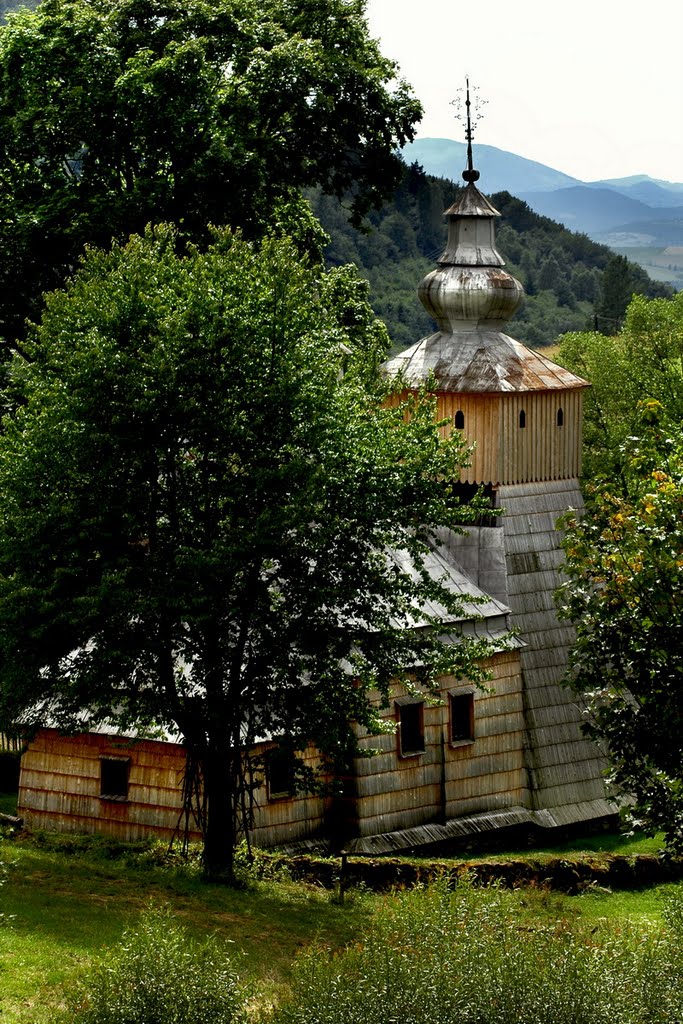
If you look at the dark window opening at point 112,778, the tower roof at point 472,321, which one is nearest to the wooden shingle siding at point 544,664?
the tower roof at point 472,321

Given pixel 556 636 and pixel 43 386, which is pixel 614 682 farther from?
pixel 556 636

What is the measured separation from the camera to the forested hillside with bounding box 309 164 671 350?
3745 inches

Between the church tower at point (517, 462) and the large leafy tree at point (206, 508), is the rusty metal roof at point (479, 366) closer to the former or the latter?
the church tower at point (517, 462)

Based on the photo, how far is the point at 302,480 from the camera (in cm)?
2288

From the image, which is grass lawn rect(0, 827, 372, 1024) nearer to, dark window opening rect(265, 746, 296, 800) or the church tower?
dark window opening rect(265, 746, 296, 800)

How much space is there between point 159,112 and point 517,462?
10.7 meters

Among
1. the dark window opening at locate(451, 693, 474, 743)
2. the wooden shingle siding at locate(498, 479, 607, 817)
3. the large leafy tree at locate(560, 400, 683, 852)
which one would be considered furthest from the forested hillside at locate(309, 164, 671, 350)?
the large leafy tree at locate(560, 400, 683, 852)

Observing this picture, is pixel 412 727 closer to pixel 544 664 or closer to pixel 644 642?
pixel 544 664

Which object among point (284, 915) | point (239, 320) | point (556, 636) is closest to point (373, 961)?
point (284, 915)

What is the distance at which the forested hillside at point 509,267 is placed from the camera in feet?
312

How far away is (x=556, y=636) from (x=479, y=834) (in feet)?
15.9

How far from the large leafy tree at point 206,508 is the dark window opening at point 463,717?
6793 mm

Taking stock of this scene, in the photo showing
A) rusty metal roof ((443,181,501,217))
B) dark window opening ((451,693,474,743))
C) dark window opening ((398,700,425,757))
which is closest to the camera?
dark window opening ((398,700,425,757))

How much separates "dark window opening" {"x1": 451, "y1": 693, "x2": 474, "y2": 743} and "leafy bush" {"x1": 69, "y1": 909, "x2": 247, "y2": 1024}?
15.7 m
